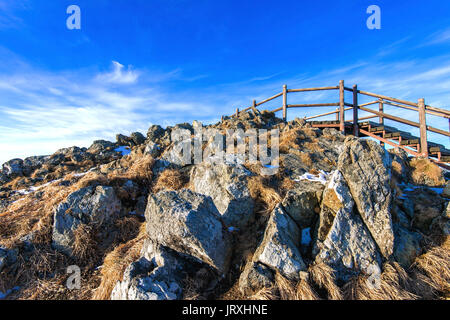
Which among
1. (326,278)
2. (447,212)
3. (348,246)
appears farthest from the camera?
(447,212)

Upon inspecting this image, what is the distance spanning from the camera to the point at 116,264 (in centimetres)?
480

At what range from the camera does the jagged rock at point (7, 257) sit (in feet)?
16.9

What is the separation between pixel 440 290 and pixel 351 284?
185cm

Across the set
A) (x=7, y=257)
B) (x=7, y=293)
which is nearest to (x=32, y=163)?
(x=7, y=257)

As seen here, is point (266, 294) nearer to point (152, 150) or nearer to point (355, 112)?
point (152, 150)

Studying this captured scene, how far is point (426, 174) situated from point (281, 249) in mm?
7523

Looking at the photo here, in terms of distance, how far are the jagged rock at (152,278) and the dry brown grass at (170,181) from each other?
341 cm

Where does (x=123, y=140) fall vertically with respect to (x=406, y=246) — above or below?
above

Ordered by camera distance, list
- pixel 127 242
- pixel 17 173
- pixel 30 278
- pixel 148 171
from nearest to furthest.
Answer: pixel 30 278 < pixel 127 242 < pixel 148 171 < pixel 17 173

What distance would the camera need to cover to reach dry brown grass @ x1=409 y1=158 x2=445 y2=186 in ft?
23.8

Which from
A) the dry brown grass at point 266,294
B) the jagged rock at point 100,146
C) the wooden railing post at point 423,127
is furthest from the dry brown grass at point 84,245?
the wooden railing post at point 423,127

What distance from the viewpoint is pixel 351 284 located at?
4.02m
